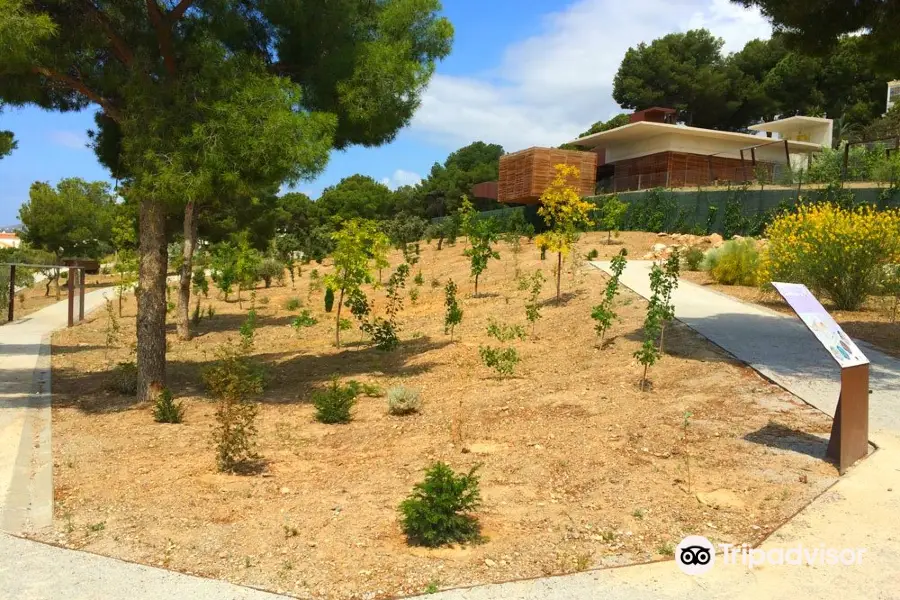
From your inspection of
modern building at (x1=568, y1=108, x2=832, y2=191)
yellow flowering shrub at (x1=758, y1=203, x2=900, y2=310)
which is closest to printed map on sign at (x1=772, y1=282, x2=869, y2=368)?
yellow flowering shrub at (x1=758, y1=203, x2=900, y2=310)

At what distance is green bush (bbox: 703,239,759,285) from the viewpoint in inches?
621

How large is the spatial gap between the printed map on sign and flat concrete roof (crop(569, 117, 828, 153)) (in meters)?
31.2

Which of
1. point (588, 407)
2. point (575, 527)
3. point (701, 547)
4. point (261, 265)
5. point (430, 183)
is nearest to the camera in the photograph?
point (701, 547)

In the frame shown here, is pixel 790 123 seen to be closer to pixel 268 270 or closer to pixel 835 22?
pixel 268 270

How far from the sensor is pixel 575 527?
4.48m

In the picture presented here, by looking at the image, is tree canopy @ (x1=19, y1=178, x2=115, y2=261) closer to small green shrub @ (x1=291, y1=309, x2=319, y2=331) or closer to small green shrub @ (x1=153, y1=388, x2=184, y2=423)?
small green shrub @ (x1=291, y1=309, x2=319, y2=331)

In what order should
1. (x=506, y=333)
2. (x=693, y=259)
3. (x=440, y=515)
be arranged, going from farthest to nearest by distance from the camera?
1. (x=693, y=259)
2. (x=506, y=333)
3. (x=440, y=515)

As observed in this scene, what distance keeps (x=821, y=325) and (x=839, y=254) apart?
26.0ft

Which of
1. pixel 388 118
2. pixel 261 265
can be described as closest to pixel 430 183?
pixel 261 265

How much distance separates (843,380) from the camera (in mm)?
5145

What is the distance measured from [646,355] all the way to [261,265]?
72.1ft

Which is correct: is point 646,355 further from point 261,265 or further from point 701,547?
point 261,265

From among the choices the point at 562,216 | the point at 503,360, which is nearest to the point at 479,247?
the point at 562,216

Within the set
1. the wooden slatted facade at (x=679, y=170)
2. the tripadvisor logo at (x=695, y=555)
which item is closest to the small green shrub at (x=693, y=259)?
the wooden slatted facade at (x=679, y=170)
